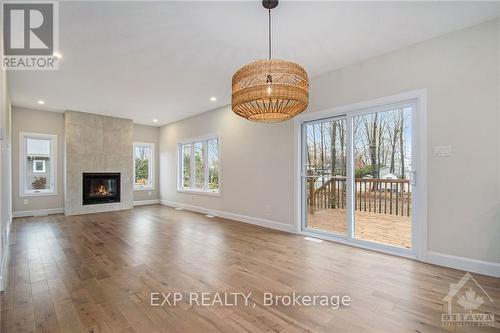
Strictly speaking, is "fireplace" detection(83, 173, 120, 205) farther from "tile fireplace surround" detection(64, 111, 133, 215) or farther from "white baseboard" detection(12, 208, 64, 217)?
"white baseboard" detection(12, 208, 64, 217)

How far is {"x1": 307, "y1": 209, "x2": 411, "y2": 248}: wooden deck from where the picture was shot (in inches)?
134

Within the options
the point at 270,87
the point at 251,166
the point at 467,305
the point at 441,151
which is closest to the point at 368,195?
the point at 441,151

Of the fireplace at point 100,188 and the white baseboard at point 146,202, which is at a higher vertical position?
the fireplace at point 100,188

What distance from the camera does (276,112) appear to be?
235 centimetres

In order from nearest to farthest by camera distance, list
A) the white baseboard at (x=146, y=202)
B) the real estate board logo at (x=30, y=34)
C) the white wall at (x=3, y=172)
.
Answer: the real estate board logo at (x=30, y=34) → the white wall at (x=3, y=172) → the white baseboard at (x=146, y=202)

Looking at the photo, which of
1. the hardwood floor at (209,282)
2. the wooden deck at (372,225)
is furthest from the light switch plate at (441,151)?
the hardwood floor at (209,282)

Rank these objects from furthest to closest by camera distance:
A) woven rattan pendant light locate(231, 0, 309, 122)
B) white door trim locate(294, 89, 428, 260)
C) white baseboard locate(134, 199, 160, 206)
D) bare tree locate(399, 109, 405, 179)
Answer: white baseboard locate(134, 199, 160, 206) < bare tree locate(399, 109, 405, 179) < white door trim locate(294, 89, 428, 260) < woven rattan pendant light locate(231, 0, 309, 122)

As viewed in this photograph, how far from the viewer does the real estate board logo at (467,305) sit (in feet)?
6.05

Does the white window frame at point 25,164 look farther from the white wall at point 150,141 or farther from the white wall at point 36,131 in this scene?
the white wall at point 150,141

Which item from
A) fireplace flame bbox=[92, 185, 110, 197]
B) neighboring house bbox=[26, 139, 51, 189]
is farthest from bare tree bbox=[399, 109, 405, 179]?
neighboring house bbox=[26, 139, 51, 189]

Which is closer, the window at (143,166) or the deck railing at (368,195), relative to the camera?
the deck railing at (368,195)

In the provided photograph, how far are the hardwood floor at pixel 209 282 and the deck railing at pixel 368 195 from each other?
685 mm

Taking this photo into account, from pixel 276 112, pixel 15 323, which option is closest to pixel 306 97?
pixel 276 112

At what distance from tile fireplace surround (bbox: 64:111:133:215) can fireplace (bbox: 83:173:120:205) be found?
117 millimetres
